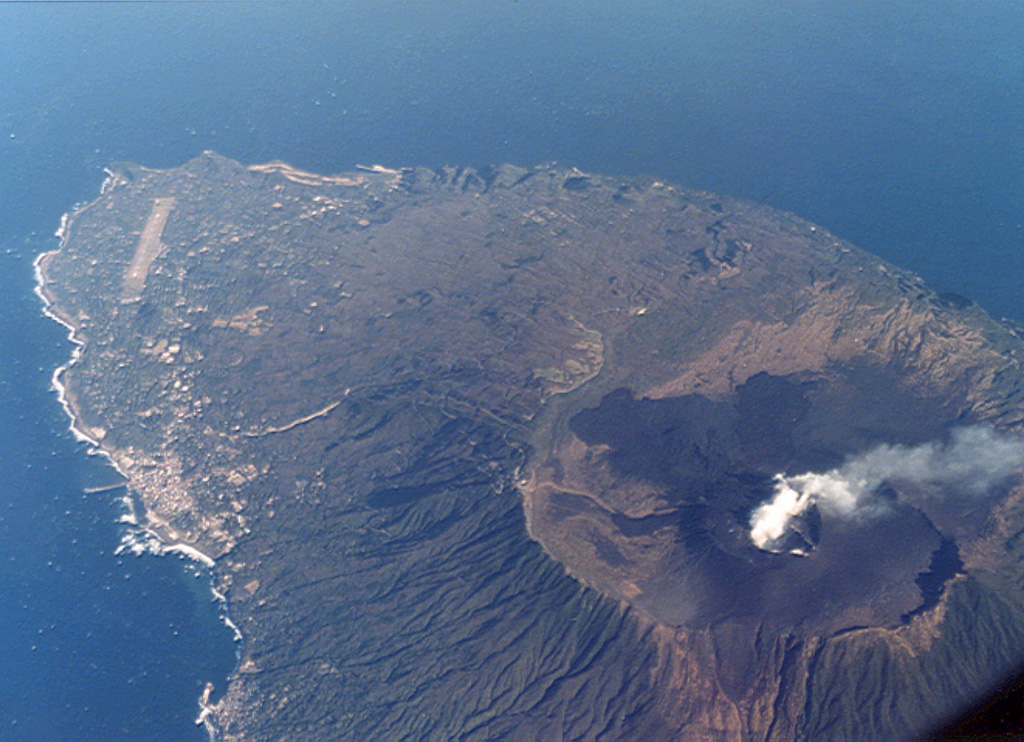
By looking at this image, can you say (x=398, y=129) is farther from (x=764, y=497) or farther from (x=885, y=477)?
(x=885, y=477)

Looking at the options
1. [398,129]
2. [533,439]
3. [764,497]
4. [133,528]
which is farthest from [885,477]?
[398,129]

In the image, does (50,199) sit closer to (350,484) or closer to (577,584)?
(350,484)

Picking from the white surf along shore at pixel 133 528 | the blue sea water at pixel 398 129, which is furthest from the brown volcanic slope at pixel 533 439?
the blue sea water at pixel 398 129

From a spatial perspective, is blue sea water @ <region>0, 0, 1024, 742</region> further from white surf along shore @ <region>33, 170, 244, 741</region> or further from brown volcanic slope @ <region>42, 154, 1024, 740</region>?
brown volcanic slope @ <region>42, 154, 1024, 740</region>

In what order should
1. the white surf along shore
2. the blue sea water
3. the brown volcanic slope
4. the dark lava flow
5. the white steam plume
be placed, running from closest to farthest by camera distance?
the brown volcanic slope
the dark lava flow
the white surf along shore
the blue sea water
the white steam plume

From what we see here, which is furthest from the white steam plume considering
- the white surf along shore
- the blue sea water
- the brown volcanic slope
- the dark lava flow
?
the white surf along shore
